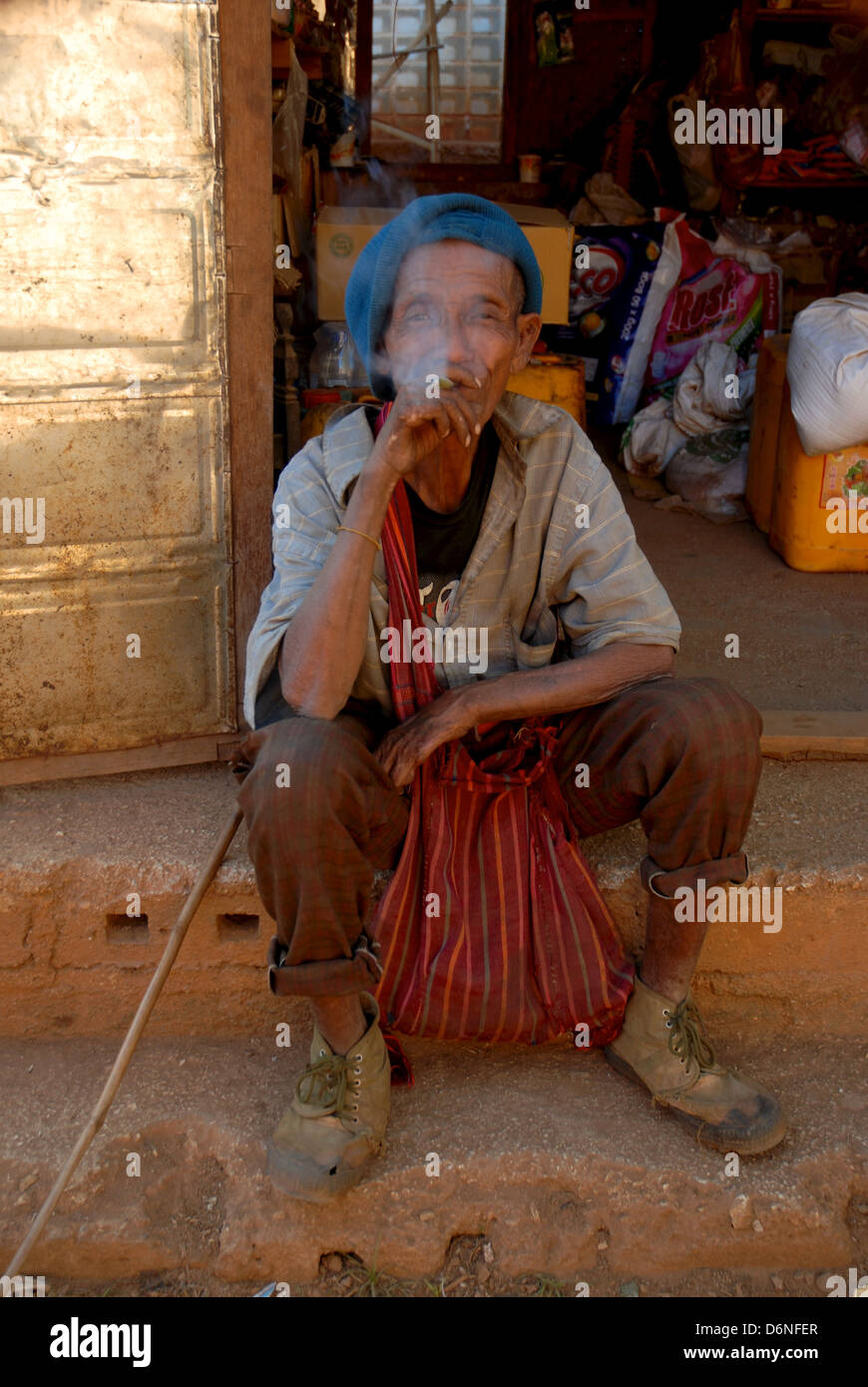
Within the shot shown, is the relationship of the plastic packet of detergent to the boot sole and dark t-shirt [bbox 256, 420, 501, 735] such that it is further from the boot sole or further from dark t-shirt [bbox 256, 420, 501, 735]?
the boot sole

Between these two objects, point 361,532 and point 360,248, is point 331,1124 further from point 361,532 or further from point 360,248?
point 360,248

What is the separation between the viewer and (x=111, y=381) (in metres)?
2.47

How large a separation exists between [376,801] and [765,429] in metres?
3.27

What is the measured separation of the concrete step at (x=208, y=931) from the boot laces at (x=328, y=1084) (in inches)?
15.1

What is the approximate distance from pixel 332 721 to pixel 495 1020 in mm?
665

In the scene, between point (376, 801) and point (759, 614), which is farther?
point (759, 614)

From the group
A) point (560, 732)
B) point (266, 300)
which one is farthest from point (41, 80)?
point (560, 732)

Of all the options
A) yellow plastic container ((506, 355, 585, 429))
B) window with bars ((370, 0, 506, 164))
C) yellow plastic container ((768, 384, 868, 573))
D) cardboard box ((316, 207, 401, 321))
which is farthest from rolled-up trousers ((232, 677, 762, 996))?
window with bars ((370, 0, 506, 164))

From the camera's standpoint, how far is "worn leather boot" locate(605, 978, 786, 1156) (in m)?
2.16

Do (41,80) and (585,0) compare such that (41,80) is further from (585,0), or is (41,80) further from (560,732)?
(585,0)

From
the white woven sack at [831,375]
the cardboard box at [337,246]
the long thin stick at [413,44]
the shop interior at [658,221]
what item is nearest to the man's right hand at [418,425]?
the shop interior at [658,221]

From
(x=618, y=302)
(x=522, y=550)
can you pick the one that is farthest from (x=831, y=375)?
(x=522, y=550)

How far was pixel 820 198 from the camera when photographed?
20.0ft

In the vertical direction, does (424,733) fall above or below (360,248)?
below
